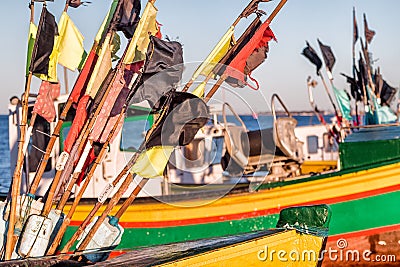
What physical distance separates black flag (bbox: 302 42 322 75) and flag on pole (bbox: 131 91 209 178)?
8428 millimetres

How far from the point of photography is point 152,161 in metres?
4.78

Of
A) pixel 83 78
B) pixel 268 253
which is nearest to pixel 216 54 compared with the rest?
pixel 83 78

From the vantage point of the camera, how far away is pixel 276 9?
17.0 ft

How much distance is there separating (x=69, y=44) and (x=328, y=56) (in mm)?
8132

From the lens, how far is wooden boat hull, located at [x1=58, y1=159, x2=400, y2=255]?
754 cm

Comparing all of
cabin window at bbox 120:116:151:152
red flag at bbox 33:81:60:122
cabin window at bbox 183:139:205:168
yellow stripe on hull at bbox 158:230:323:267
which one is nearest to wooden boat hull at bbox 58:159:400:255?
cabin window at bbox 120:116:151:152

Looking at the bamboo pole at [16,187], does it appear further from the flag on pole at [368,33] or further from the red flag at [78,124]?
the flag on pole at [368,33]

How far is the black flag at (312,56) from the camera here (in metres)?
12.8

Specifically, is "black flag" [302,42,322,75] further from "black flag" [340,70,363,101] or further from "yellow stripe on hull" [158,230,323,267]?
"yellow stripe on hull" [158,230,323,267]

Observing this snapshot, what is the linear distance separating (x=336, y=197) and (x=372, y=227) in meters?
0.55

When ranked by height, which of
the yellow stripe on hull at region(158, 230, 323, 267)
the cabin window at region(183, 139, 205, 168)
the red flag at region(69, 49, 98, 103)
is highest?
the red flag at region(69, 49, 98, 103)

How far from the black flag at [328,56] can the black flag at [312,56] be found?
143 millimetres

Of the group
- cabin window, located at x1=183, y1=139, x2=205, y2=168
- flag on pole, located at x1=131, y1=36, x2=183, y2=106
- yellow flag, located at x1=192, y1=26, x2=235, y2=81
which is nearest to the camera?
flag on pole, located at x1=131, y1=36, x2=183, y2=106

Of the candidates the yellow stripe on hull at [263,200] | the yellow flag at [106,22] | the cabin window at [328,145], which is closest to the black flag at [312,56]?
the cabin window at [328,145]
